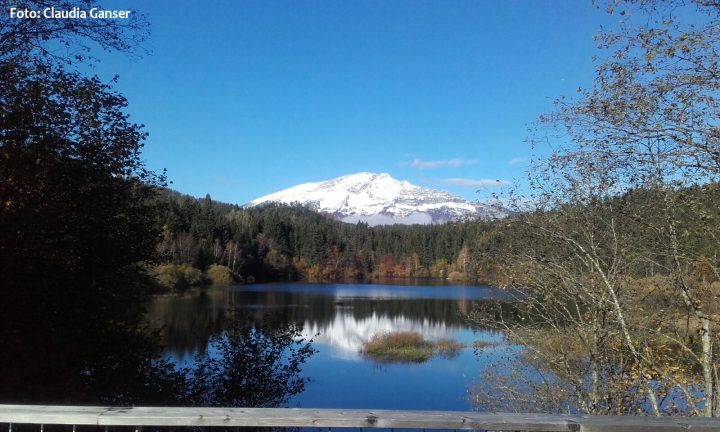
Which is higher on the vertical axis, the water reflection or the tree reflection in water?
the tree reflection in water

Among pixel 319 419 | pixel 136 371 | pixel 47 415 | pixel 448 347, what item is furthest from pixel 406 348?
pixel 47 415

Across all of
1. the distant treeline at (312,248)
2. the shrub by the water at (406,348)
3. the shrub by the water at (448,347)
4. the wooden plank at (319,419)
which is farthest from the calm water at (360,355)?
the distant treeline at (312,248)

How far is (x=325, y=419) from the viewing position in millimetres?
2537

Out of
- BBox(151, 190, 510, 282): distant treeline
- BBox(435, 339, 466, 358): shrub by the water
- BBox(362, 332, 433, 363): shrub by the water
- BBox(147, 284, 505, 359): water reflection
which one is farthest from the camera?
BBox(151, 190, 510, 282): distant treeline

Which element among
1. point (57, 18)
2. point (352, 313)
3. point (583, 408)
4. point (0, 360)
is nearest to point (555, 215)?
point (583, 408)

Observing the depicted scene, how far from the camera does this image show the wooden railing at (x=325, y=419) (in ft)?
8.27

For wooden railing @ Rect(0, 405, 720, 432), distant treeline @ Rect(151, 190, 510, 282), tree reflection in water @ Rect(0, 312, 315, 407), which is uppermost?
distant treeline @ Rect(151, 190, 510, 282)

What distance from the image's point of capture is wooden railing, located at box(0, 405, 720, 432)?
252cm

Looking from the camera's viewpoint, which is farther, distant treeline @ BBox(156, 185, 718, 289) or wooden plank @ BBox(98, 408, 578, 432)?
distant treeline @ BBox(156, 185, 718, 289)

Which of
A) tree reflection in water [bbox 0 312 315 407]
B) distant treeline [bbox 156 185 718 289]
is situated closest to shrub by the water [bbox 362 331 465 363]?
tree reflection in water [bbox 0 312 315 407]

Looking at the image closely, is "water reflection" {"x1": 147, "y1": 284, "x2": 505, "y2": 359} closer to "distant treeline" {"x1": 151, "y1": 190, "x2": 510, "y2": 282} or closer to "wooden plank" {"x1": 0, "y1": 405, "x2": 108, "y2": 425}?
"wooden plank" {"x1": 0, "y1": 405, "x2": 108, "y2": 425}

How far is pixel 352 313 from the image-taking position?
4412 centimetres

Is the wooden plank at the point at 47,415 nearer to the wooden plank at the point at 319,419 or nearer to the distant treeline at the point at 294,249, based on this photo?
the wooden plank at the point at 319,419

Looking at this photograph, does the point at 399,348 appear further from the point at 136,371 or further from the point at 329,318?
the point at 136,371
